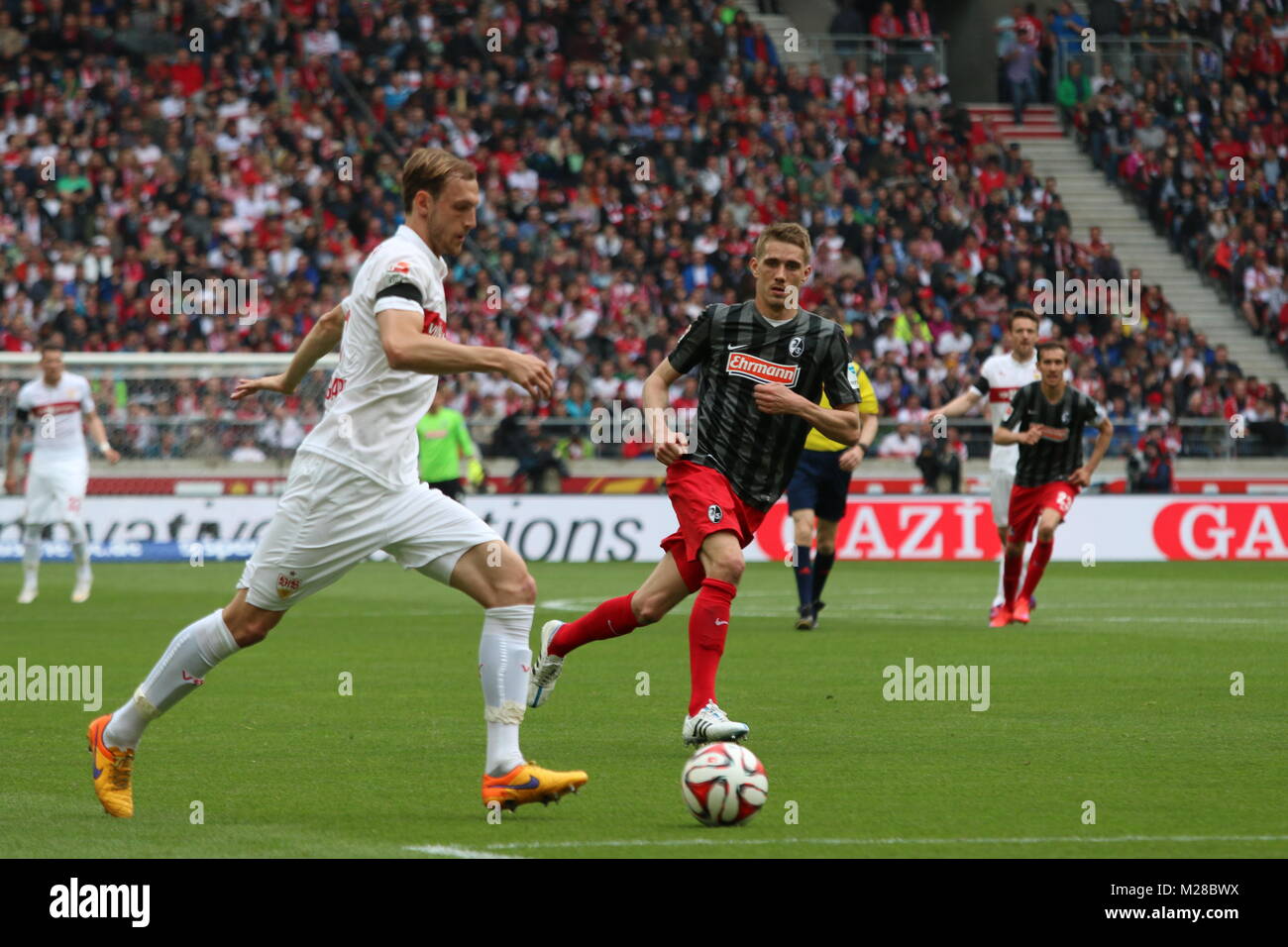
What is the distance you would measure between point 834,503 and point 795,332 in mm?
6701

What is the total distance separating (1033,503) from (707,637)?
310 inches

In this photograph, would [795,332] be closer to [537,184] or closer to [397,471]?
[397,471]

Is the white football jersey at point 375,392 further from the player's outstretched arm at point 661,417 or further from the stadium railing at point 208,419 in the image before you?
the stadium railing at point 208,419

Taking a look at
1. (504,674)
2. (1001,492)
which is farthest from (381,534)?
(1001,492)

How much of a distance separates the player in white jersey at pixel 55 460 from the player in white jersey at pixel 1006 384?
7.94 m

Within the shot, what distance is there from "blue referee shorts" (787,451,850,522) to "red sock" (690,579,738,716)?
23.1ft

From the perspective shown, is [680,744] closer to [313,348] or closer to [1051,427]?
[313,348]

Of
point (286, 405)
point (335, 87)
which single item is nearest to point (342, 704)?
point (286, 405)

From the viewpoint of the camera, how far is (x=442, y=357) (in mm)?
6184

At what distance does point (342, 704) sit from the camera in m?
10.0

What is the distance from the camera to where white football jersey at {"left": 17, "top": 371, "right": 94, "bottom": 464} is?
17.7 m

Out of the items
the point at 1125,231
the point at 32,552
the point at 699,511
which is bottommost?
the point at 32,552

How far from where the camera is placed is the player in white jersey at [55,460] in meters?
17.7

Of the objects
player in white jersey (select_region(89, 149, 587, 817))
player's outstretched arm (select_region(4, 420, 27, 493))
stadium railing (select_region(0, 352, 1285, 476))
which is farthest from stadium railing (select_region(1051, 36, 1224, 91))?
player in white jersey (select_region(89, 149, 587, 817))
